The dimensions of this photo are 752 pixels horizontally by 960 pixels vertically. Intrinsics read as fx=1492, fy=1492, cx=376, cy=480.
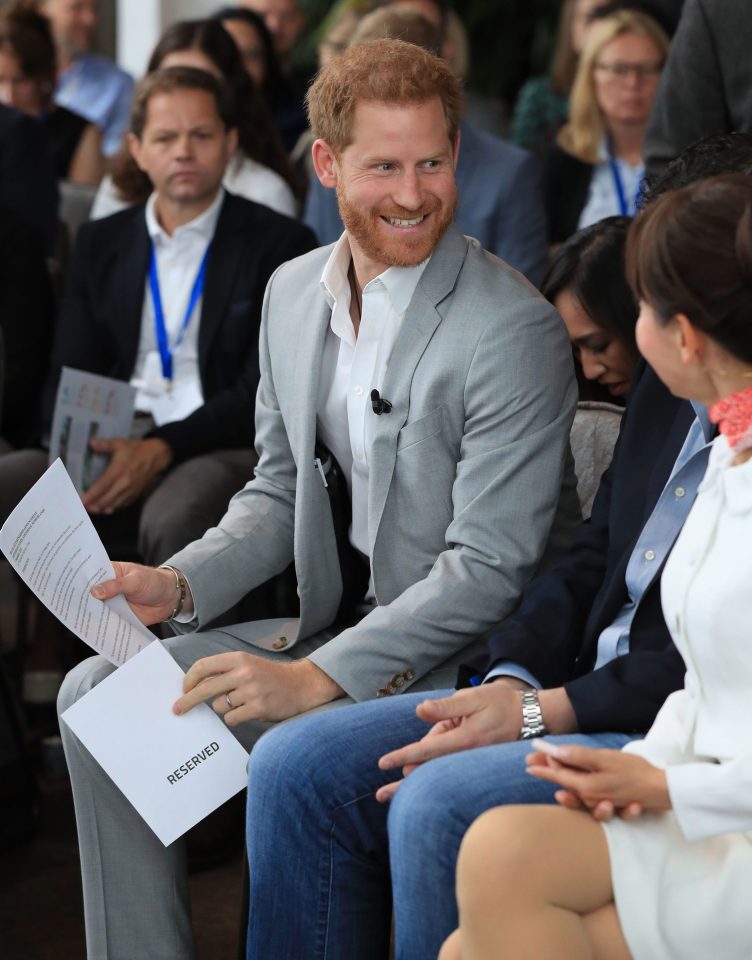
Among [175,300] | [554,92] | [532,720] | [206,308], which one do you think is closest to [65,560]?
[532,720]

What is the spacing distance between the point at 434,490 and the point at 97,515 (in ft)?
4.69

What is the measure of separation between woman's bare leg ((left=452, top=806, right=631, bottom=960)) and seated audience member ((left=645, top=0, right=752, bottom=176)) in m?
1.65

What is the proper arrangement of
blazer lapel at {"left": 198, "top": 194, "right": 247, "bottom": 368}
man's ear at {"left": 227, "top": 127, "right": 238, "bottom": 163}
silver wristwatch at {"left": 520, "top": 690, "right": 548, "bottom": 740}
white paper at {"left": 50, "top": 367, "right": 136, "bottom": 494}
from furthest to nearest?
1. man's ear at {"left": 227, "top": 127, "right": 238, "bottom": 163}
2. blazer lapel at {"left": 198, "top": 194, "right": 247, "bottom": 368}
3. white paper at {"left": 50, "top": 367, "right": 136, "bottom": 494}
4. silver wristwatch at {"left": 520, "top": 690, "right": 548, "bottom": 740}

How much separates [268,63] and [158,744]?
3.75 metres

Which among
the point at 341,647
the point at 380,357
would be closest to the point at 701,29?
the point at 380,357

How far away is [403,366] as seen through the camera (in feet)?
7.92

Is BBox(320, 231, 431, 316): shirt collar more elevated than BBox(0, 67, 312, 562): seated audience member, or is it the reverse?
BBox(320, 231, 431, 316): shirt collar

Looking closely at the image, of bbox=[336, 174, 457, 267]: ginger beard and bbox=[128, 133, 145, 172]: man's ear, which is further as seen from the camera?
bbox=[128, 133, 145, 172]: man's ear

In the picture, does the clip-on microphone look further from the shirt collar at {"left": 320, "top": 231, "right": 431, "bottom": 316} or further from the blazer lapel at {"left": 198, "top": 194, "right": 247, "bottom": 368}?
the blazer lapel at {"left": 198, "top": 194, "right": 247, "bottom": 368}

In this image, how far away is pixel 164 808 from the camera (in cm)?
219

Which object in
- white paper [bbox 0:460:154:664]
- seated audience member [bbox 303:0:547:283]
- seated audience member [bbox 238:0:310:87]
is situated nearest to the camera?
white paper [bbox 0:460:154:664]

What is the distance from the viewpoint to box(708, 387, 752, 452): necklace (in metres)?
1.73

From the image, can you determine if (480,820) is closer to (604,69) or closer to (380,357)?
(380,357)

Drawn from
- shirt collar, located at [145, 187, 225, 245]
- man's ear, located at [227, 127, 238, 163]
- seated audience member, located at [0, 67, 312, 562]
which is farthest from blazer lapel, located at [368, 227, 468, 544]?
man's ear, located at [227, 127, 238, 163]
